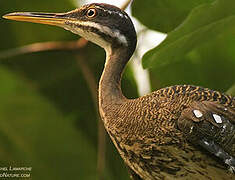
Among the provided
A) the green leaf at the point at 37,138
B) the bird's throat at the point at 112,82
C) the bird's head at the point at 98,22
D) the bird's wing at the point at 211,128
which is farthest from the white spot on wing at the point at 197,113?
the green leaf at the point at 37,138

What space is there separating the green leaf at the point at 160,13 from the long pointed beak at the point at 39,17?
1.64 ft

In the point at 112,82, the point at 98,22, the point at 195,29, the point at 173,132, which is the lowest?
the point at 173,132

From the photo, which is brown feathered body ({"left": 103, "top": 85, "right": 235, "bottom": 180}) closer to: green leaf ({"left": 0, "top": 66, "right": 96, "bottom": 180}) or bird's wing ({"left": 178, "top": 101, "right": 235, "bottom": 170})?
bird's wing ({"left": 178, "top": 101, "right": 235, "bottom": 170})

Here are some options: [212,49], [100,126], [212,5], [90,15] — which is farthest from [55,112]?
[212,5]

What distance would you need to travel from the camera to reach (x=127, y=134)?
392 cm

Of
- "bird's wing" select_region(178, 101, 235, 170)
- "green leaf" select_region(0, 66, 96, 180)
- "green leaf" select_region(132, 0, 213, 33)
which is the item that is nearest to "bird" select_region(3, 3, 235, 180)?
"bird's wing" select_region(178, 101, 235, 170)

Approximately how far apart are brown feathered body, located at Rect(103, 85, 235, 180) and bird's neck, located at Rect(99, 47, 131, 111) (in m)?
0.07

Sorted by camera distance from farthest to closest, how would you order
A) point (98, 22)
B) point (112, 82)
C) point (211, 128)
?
point (98, 22)
point (112, 82)
point (211, 128)

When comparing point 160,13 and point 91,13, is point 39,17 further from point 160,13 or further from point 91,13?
point 160,13

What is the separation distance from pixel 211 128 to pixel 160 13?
1.06m

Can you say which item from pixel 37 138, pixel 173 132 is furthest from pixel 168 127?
pixel 37 138

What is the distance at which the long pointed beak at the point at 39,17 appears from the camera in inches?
167

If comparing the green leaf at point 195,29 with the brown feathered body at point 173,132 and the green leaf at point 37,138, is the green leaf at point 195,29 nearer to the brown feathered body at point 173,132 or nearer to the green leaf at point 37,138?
the brown feathered body at point 173,132

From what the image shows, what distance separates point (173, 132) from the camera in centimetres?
377
